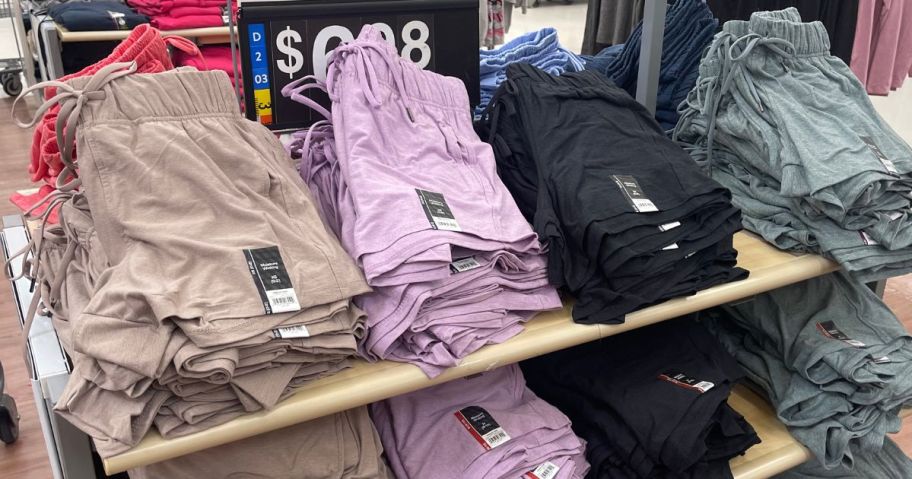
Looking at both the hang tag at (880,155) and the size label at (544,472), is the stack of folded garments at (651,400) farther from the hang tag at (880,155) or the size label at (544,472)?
the hang tag at (880,155)

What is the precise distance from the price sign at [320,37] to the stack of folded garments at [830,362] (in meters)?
0.82

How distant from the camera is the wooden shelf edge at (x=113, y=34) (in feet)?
11.0

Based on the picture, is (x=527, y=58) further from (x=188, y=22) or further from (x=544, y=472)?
(x=188, y=22)

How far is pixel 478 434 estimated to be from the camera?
120 centimetres

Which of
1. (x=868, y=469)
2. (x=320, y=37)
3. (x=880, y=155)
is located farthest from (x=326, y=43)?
(x=868, y=469)

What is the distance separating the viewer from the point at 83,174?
930 millimetres

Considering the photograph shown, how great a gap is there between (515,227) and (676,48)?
0.77 meters

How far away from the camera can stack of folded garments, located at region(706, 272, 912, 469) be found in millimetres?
1396

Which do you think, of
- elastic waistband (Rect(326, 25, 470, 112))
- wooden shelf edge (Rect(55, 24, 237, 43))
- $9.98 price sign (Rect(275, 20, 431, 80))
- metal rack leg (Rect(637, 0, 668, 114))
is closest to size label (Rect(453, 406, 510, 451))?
elastic waistband (Rect(326, 25, 470, 112))

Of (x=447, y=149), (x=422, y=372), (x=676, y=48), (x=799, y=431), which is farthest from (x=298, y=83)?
(x=799, y=431)

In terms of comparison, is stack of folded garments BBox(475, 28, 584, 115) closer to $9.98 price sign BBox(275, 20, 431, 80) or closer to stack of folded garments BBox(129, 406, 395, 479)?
$9.98 price sign BBox(275, 20, 431, 80)

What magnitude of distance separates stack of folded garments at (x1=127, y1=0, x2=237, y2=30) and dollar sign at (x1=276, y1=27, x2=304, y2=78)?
98.5 inches

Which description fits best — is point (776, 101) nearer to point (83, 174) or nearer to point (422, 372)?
point (422, 372)

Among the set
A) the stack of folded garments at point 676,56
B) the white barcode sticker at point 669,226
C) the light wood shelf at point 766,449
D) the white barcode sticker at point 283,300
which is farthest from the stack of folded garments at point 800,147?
the white barcode sticker at point 283,300
